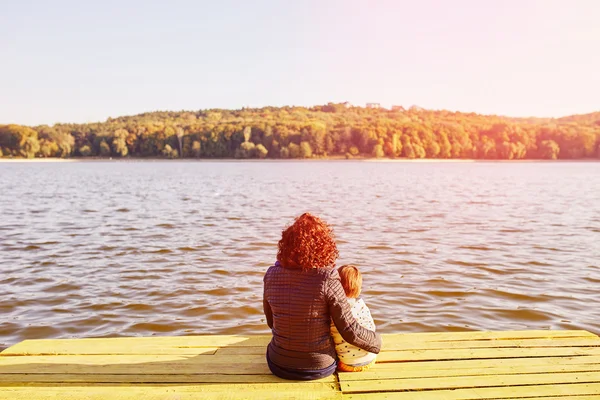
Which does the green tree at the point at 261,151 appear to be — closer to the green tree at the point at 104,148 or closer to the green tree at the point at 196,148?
the green tree at the point at 196,148

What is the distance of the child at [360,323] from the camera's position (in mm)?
4609

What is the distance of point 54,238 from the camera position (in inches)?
658

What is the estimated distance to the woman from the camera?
4129 millimetres

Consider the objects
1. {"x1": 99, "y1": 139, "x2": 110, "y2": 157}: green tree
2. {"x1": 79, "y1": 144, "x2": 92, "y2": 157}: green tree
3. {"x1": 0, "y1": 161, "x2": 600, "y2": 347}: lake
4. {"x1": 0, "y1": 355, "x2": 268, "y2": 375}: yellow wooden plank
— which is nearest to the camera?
{"x1": 0, "y1": 355, "x2": 268, "y2": 375}: yellow wooden plank

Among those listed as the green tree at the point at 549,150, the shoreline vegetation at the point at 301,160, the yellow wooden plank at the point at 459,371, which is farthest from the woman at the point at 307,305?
the green tree at the point at 549,150

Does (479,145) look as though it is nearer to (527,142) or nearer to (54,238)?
(527,142)

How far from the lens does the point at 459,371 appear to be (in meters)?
4.77

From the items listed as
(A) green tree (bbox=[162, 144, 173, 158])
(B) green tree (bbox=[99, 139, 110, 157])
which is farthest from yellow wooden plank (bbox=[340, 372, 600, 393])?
(B) green tree (bbox=[99, 139, 110, 157])

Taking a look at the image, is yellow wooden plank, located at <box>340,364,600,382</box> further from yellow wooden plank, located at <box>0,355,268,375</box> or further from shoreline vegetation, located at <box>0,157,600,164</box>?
shoreline vegetation, located at <box>0,157,600,164</box>

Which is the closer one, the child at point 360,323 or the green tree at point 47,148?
the child at point 360,323

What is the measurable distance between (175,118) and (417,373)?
198921mm

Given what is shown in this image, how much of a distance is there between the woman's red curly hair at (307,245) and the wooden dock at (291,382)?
1047mm

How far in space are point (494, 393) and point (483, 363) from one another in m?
0.64

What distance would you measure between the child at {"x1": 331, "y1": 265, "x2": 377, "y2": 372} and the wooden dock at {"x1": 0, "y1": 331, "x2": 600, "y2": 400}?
0.10 meters
